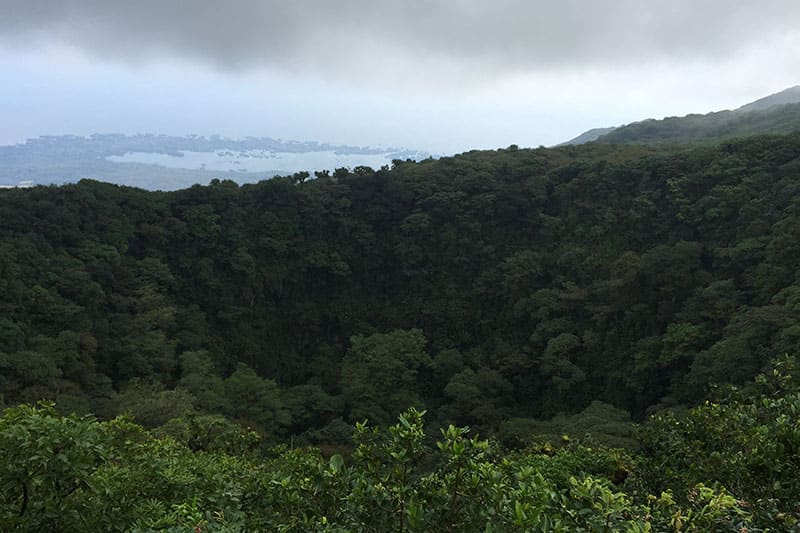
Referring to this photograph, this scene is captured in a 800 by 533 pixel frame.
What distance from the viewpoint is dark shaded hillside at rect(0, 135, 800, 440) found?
57.1ft

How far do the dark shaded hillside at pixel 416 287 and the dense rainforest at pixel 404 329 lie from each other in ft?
0.36

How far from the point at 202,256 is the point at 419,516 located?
24.3 m

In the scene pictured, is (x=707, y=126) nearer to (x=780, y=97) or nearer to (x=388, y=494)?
(x=780, y=97)

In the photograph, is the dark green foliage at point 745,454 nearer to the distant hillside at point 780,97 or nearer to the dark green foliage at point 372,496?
the dark green foliage at point 372,496

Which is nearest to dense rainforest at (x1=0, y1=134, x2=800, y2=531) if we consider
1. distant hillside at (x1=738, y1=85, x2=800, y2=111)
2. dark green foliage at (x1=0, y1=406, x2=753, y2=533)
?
dark green foliage at (x1=0, y1=406, x2=753, y2=533)

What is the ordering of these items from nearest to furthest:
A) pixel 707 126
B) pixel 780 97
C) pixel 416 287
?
pixel 416 287 < pixel 707 126 < pixel 780 97

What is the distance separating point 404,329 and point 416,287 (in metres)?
2.44

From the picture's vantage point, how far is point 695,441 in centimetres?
709

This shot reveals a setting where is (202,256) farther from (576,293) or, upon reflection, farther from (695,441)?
(695,441)

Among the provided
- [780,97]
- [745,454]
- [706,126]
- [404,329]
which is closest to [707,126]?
[706,126]

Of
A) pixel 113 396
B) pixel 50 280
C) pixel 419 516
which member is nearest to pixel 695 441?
pixel 419 516

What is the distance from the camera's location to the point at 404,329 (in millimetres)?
25219

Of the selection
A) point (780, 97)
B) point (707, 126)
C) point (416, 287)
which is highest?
point (780, 97)

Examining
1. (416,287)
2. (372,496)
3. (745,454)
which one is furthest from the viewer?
(416,287)
